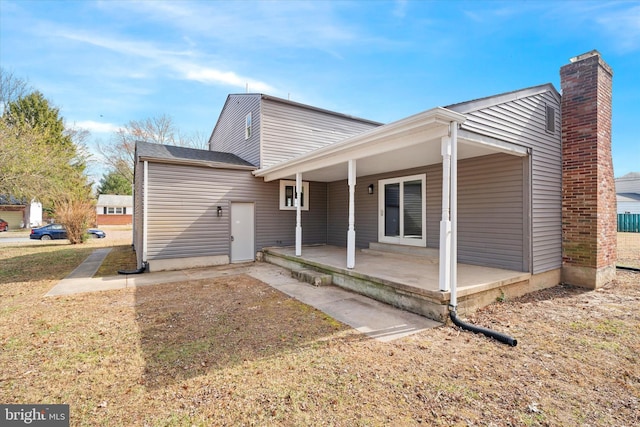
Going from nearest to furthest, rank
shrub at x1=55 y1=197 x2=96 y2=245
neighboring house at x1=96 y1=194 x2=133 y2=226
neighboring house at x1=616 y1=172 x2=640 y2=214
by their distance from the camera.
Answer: shrub at x1=55 y1=197 x2=96 y2=245
neighboring house at x1=616 y1=172 x2=640 y2=214
neighboring house at x1=96 y1=194 x2=133 y2=226

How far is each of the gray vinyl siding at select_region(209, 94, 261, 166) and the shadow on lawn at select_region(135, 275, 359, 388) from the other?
556 centimetres

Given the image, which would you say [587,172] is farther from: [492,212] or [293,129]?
[293,129]

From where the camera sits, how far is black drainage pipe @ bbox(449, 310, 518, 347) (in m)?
3.49

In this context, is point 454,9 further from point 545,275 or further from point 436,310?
point 436,310

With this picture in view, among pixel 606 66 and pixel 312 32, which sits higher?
pixel 312 32

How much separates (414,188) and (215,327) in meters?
5.93

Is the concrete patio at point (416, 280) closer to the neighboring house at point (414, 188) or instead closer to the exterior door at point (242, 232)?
the neighboring house at point (414, 188)

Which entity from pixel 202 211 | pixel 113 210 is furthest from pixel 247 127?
pixel 113 210

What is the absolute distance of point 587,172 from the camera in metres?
6.12

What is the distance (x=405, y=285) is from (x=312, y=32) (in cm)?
733

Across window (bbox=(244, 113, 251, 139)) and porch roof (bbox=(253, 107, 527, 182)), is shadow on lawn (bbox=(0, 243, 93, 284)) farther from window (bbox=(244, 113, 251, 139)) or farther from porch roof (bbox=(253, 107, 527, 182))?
window (bbox=(244, 113, 251, 139))

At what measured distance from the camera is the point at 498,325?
4.08 meters

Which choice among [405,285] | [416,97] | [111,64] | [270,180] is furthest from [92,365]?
[416,97]

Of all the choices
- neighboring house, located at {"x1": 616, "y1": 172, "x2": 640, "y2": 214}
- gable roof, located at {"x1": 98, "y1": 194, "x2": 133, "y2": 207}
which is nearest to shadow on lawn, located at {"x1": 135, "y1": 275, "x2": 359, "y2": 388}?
gable roof, located at {"x1": 98, "y1": 194, "x2": 133, "y2": 207}
